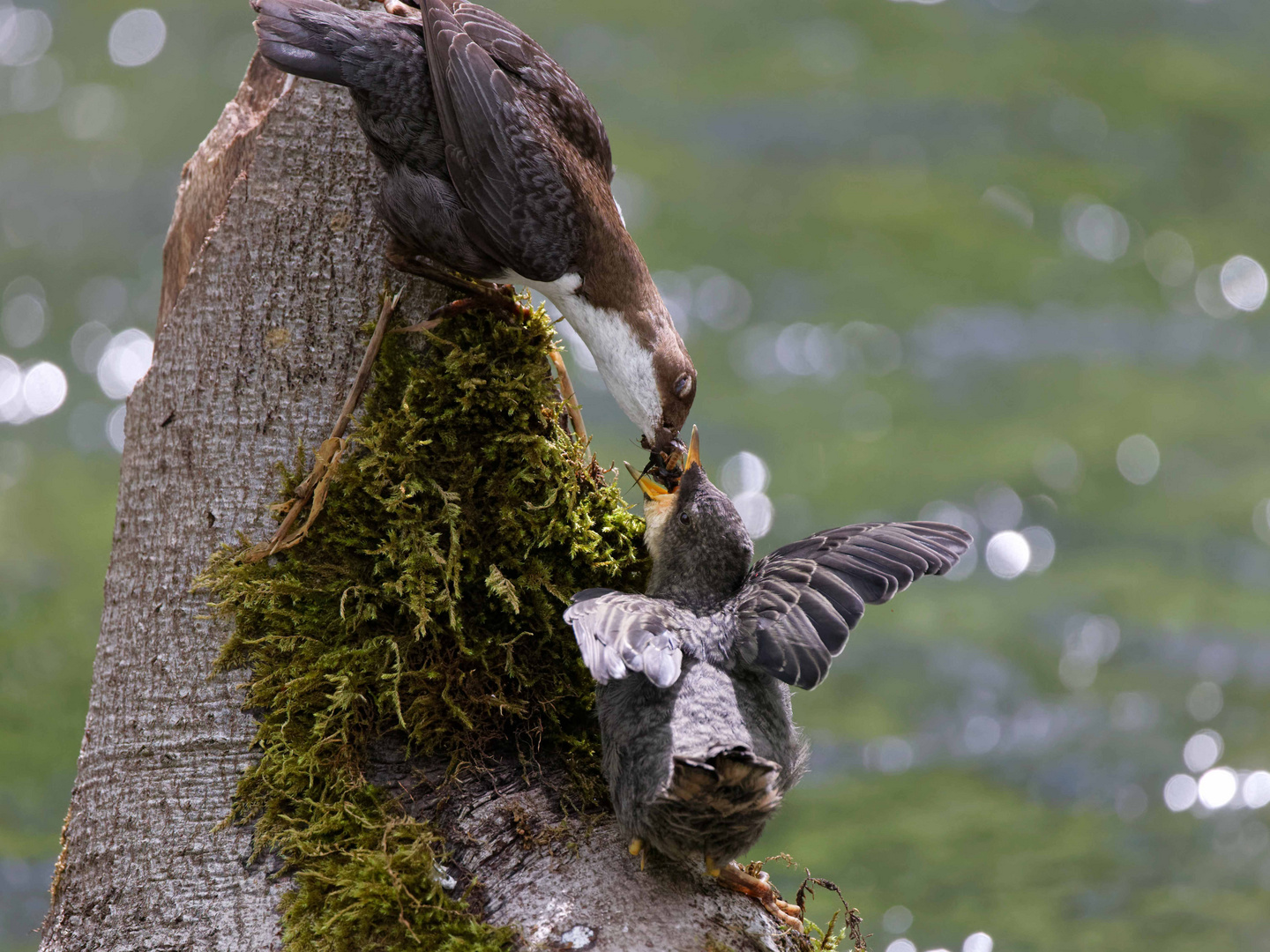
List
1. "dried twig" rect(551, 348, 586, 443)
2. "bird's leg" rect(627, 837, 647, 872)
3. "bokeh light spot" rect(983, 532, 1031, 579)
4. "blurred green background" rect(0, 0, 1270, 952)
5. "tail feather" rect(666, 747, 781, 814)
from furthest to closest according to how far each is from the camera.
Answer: "bokeh light spot" rect(983, 532, 1031, 579) < "blurred green background" rect(0, 0, 1270, 952) < "dried twig" rect(551, 348, 586, 443) < "bird's leg" rect(627, 837, 647, 872) < "tail feather" rect(666, 747, 781, 814)

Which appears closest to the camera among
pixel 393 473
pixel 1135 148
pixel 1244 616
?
pixel 393 473

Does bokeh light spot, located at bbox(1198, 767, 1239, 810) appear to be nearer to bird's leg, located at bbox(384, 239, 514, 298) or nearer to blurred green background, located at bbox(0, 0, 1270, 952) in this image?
blurred green background, located at bbox(0, 0, 1270, 952)

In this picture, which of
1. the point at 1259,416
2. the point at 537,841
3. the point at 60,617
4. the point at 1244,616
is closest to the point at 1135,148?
the point at 1259,416

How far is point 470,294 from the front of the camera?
125 inches

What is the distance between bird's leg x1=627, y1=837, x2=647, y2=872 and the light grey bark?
0.11 ft

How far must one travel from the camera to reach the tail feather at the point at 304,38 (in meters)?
3.12

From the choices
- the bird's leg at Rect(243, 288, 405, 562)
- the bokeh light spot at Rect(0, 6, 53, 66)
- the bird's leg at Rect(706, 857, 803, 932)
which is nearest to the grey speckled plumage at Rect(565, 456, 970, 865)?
the bird's leg at Rect(706, 857, 803, 932)

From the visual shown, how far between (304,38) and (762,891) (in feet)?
8.67

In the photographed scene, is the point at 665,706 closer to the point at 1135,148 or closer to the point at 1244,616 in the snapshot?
the point at 1244,616

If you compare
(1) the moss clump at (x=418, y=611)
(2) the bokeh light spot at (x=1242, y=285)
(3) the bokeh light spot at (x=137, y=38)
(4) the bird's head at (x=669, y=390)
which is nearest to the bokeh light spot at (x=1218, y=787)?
(2) the bokeh light spot at (x=1242, y=285)

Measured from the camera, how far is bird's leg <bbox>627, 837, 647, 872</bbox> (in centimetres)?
269

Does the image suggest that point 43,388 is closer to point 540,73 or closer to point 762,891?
point 540,73

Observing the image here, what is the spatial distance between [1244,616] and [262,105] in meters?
7.00

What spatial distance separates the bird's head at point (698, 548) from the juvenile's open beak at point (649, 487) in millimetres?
159
